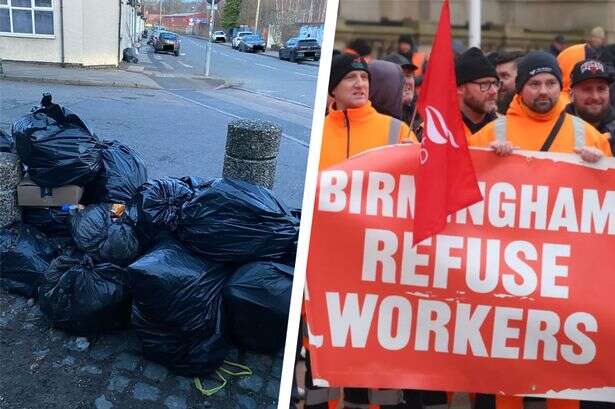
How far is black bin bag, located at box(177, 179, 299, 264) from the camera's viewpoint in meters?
3.14

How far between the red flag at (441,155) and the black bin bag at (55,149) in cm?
284

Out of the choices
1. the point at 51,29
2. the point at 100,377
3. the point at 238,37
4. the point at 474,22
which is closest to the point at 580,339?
the point at 474,22

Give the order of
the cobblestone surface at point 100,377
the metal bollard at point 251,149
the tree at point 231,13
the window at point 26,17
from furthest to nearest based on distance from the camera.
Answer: the tree at point 231,13 < the window at point 26,17 < the metal bollard at point 251,149 < the cobblestone surface at point 100,377

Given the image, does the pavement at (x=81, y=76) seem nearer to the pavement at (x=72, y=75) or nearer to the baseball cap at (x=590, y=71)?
the pavement at (x=72, y=75)

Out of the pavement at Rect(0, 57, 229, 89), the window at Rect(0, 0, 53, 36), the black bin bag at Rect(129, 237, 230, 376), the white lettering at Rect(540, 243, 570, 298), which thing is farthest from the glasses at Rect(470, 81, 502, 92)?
the window at Rect(0, 0, 53, 36)

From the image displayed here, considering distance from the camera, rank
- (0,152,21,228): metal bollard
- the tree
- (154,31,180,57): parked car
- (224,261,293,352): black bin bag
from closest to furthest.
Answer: (224,261,293,352): black bin bag < (0,152,21,228): metal bollard < (154,31,180,57): parked car < the tree

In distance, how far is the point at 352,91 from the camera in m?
1.69

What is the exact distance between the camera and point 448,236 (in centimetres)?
167

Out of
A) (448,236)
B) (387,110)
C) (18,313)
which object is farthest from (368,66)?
(18,313)

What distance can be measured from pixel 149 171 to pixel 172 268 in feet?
13.8

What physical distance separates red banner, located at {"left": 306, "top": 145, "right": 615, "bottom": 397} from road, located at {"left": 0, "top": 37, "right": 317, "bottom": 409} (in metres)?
1.46

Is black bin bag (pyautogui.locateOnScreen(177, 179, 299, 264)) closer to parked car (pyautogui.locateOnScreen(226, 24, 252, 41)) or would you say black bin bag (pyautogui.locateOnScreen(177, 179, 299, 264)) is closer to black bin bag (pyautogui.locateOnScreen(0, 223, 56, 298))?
black bin bag (pyautogui.locateOnScreen(0, 223, 56, 298))

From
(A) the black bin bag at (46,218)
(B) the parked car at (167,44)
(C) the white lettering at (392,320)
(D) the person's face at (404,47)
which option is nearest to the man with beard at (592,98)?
(D) the person's face at (404,47)

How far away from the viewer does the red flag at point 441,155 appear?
1.62m
